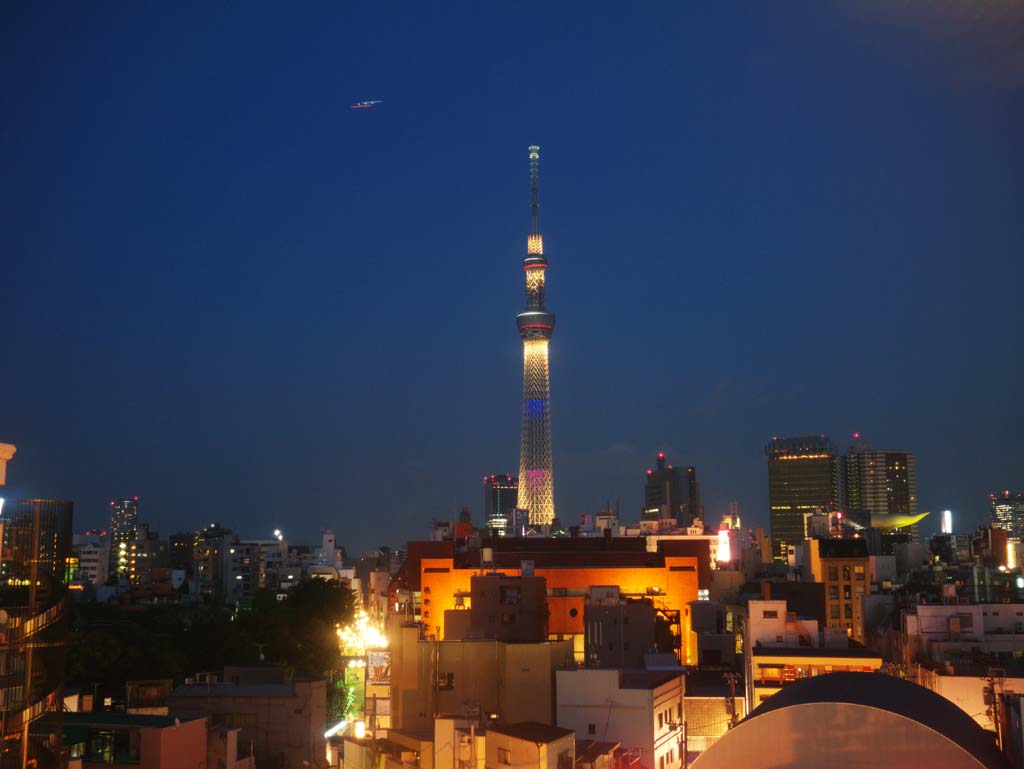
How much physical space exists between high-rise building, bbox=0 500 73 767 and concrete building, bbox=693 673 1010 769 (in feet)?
26.6

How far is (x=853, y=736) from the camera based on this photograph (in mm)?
13422

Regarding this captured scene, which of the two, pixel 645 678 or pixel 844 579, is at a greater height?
pixel 844 579

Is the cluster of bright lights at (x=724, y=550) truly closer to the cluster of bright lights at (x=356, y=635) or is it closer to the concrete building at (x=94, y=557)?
the cluster of bright lights at (x=356, y=635)

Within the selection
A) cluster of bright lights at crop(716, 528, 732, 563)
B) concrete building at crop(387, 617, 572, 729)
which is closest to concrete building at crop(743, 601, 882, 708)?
concrete building at crop(387, 617, 572, 729)

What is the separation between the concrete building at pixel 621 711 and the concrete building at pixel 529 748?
3.54 meters

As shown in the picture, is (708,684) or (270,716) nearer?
(270,716)

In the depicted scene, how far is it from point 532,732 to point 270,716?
5119 millimetres

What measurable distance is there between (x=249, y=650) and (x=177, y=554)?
5317 centimetres

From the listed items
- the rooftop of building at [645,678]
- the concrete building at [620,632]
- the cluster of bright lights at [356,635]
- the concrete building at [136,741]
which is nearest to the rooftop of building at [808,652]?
the rooftop of building at [645,678]

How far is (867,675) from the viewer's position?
1506 cm

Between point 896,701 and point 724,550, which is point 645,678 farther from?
point 724,550

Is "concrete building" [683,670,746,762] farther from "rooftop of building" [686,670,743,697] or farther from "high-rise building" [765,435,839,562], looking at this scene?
"high-rise building" [765,435,839,562]

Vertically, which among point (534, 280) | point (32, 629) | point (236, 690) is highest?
point (534, 280)

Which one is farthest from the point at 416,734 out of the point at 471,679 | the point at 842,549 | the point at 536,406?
the point at 536,406
